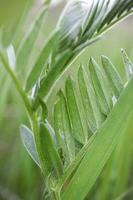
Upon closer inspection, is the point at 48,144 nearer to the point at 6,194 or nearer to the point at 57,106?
the point at 57,106

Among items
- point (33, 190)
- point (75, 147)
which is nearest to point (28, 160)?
point (33, 190)

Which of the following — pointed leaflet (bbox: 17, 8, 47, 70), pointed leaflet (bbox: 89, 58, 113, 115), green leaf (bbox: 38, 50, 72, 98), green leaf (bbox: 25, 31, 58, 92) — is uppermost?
pointed leaflet (bbox: 17, 8, 47, 70)

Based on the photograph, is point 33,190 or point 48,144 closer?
point 48,144

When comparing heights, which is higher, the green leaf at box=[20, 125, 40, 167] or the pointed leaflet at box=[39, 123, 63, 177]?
the green leaf at box=[20, 125, 40, 167]

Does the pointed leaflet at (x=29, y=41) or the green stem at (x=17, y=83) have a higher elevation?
the pointed leaflet at (x=29, y=41)
